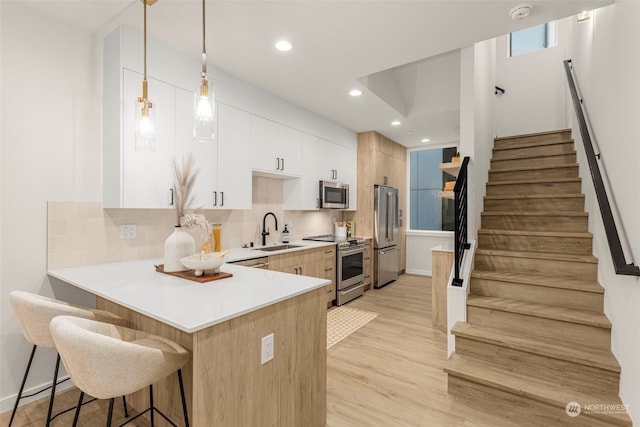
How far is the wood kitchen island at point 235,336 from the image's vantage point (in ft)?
4.29

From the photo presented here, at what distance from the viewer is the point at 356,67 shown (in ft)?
10.1

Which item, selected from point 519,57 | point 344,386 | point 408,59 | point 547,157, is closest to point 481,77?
point 408,59

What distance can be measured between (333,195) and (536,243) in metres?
2.70

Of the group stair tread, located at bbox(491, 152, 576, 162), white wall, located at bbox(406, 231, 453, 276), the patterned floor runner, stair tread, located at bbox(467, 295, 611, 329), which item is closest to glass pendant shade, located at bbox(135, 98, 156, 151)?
Result: the patterned floor runner

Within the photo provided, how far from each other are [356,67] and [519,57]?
374 centimetres

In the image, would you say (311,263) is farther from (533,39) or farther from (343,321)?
(533,39)

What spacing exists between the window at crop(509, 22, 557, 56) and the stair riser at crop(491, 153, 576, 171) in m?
2.47

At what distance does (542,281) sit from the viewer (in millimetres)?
2506

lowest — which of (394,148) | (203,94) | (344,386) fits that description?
(344,386)

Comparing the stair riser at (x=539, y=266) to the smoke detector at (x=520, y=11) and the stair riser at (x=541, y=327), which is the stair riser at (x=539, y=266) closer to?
the stair riser at (x=541, y=327)

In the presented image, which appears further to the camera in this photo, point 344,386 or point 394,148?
point 394,148

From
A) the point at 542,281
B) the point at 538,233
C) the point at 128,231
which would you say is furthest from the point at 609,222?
the point at 128,231

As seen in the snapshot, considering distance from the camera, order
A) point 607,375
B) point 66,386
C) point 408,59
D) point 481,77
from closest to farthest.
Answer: point 607,375 → point 66,386 → point 408,59 → point 481,77

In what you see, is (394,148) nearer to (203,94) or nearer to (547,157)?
(547,157)
